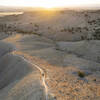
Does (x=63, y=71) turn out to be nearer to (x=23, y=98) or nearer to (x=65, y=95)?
(x=65, y=95)

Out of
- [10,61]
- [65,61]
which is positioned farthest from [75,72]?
[10,61]

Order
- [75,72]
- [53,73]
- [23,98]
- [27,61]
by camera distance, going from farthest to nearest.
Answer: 1. [27,61]
2. [75,72]
3. [53,73]
4. [23,98]

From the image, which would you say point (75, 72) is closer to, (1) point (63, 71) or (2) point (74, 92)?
(1) point (63, 71)

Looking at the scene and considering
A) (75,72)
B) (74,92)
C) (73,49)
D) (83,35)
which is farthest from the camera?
(83,35)

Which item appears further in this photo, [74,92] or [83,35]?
[83,35]

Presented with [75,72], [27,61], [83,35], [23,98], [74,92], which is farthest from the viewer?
[83,35]

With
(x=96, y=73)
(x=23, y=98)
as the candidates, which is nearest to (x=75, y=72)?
(x=96, y=73)

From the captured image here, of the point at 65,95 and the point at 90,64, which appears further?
the point at 90,64

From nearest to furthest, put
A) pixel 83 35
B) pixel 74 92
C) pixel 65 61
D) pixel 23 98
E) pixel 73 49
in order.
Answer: pixel 23 98 → pixel 74 92 → pixel 65 61 → pixel 73 49 → pixel 83 35
